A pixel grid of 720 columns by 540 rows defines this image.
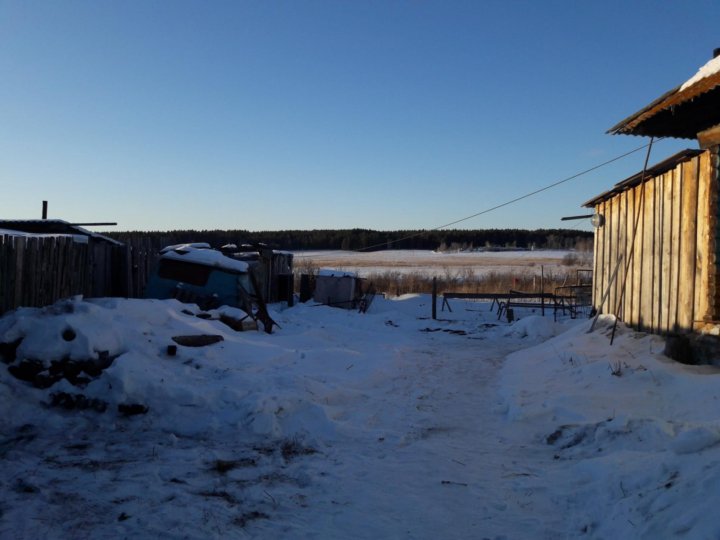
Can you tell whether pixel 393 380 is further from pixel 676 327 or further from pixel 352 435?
pixel 676 327

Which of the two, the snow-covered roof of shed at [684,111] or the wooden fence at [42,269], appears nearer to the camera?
the snow-covered roof of shed at [684,111]

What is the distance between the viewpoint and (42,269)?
33.6ft

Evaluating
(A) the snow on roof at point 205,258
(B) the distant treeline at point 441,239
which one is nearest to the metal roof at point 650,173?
(A) the snow on roof at point 205,258

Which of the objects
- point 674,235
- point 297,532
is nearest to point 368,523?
point 297,532

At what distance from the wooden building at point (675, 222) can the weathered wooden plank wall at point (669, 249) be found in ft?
0.04

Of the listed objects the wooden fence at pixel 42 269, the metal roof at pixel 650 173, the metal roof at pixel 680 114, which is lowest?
the wooden fence at pixel 42 269

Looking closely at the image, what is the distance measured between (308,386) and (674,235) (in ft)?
19.7

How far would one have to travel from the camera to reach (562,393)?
8.36 metres

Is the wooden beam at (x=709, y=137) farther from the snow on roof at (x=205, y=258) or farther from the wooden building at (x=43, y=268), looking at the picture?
the snow on roof at (x=205, y=258)

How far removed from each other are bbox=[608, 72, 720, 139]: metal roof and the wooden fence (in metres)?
9.45

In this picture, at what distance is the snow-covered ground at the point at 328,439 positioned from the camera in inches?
175

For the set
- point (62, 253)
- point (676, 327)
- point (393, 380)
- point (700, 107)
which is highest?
point (700, 107)

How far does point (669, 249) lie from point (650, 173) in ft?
4.89

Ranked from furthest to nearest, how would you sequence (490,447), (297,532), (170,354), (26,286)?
(26,286) < (170,354) < (490,447) < (297,532)
